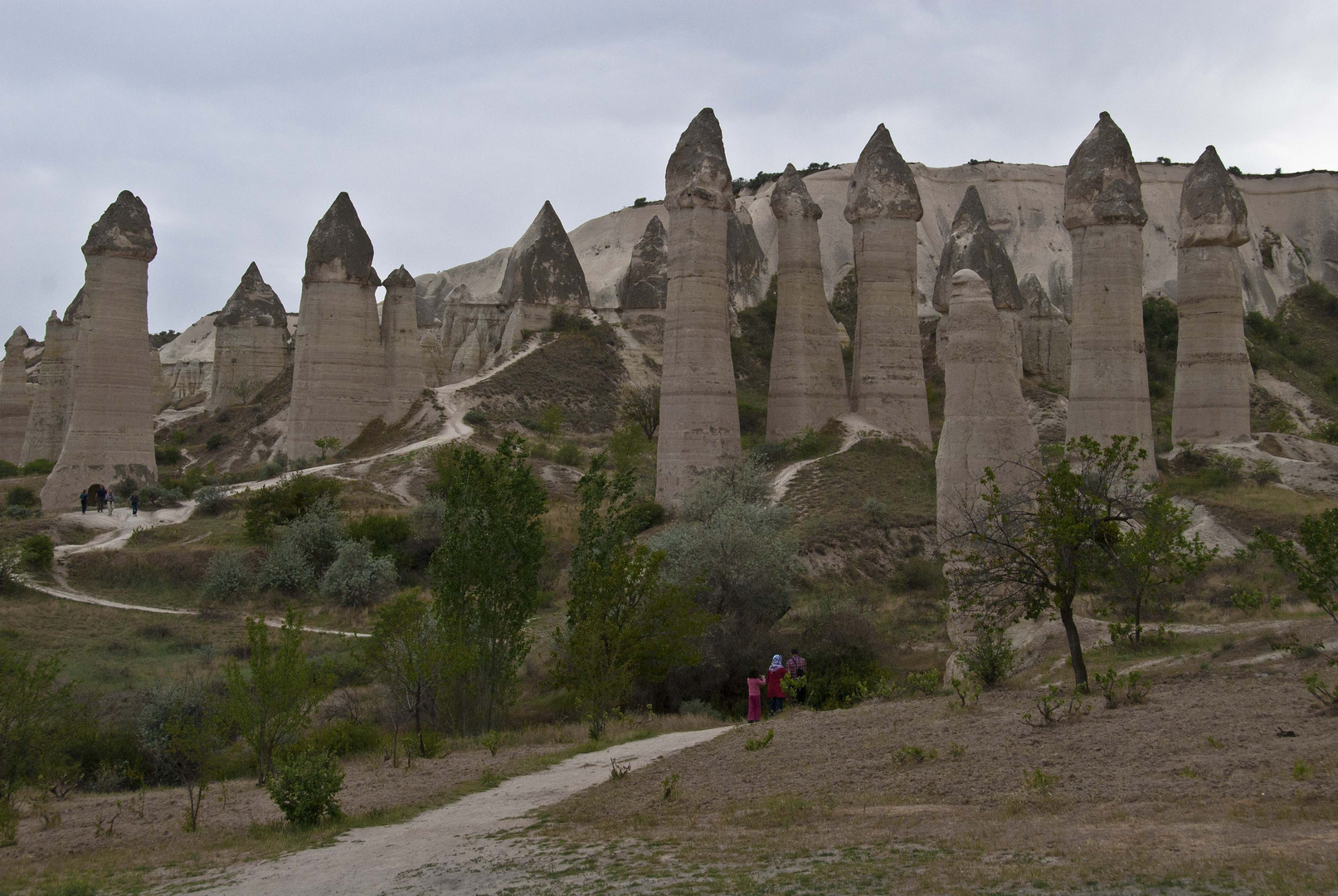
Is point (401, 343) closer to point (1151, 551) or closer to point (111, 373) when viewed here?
point (111, 373)

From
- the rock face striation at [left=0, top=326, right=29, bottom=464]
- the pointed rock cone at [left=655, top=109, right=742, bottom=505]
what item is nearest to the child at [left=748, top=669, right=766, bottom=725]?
the pointed rock cone at [left=655, top=109, right=742, bottom=505]

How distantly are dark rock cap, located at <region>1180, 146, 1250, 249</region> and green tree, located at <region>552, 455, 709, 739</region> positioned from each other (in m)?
17.6

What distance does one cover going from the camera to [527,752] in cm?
1125

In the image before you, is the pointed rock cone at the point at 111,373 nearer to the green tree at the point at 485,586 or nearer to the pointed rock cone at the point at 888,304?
the pointed rock cone at the point at 888,304

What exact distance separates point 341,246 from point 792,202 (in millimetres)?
14238

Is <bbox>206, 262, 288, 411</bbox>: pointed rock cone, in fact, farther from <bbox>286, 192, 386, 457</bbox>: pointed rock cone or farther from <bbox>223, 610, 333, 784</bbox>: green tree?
<bbox>223, 610, 333, 784</bbox>: green tree

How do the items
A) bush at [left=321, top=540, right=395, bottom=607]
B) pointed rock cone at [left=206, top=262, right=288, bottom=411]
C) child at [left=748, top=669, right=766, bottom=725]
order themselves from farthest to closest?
pointed rock cone at [left=206, top=262, right=288, bottom=411]
bush at [left=321, top=540, right=395, bottom=607]
child at [left=748, top=669, right=766, bottom=725]

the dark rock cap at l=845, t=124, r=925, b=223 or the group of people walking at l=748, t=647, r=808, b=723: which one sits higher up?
the dark rock cap at l=845, t=124, r=925, b=223

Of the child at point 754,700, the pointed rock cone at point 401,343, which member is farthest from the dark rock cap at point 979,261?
the child at point 754,700

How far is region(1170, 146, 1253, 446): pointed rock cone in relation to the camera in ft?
83.7

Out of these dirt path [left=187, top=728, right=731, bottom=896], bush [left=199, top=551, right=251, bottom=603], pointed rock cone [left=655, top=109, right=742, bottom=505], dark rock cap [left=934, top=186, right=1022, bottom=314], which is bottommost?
dirt path [left=187, top=728, right=731, bottom=896]

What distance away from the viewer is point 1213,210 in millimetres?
25656

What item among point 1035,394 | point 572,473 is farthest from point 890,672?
point 1035,394

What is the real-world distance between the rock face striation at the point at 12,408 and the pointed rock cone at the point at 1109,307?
37.3 m
